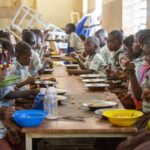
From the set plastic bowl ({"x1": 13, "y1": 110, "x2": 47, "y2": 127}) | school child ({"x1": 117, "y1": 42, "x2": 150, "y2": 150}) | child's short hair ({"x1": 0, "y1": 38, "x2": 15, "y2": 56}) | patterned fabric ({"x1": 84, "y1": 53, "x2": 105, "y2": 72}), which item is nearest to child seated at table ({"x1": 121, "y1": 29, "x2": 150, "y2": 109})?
school child ({"x1": 117, "y1": 42, "x2": 150, "y2": 150})

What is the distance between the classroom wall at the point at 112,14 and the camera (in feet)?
22.5

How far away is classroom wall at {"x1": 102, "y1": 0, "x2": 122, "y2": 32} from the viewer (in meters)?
6.87

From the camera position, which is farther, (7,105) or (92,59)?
(92,59)

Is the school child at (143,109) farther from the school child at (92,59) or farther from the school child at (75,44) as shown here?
the school child at (75,44)

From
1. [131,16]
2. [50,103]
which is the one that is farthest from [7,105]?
[131,16]

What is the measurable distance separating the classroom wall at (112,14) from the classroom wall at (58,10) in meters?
3.95

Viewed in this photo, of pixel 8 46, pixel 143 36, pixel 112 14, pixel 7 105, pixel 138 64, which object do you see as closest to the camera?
pixel 7 105

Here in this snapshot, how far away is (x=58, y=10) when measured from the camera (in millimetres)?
12352

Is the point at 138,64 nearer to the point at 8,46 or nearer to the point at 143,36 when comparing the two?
the point at 143,36

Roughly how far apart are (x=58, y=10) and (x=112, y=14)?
5.05 m

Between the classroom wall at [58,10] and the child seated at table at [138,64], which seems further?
the classroom wall at [58,10]

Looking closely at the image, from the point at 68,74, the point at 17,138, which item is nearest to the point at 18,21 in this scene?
the point at 68,74

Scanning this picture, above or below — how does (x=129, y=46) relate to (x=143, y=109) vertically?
above

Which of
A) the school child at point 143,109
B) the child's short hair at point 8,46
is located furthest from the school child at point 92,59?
the school child at point 143,109
